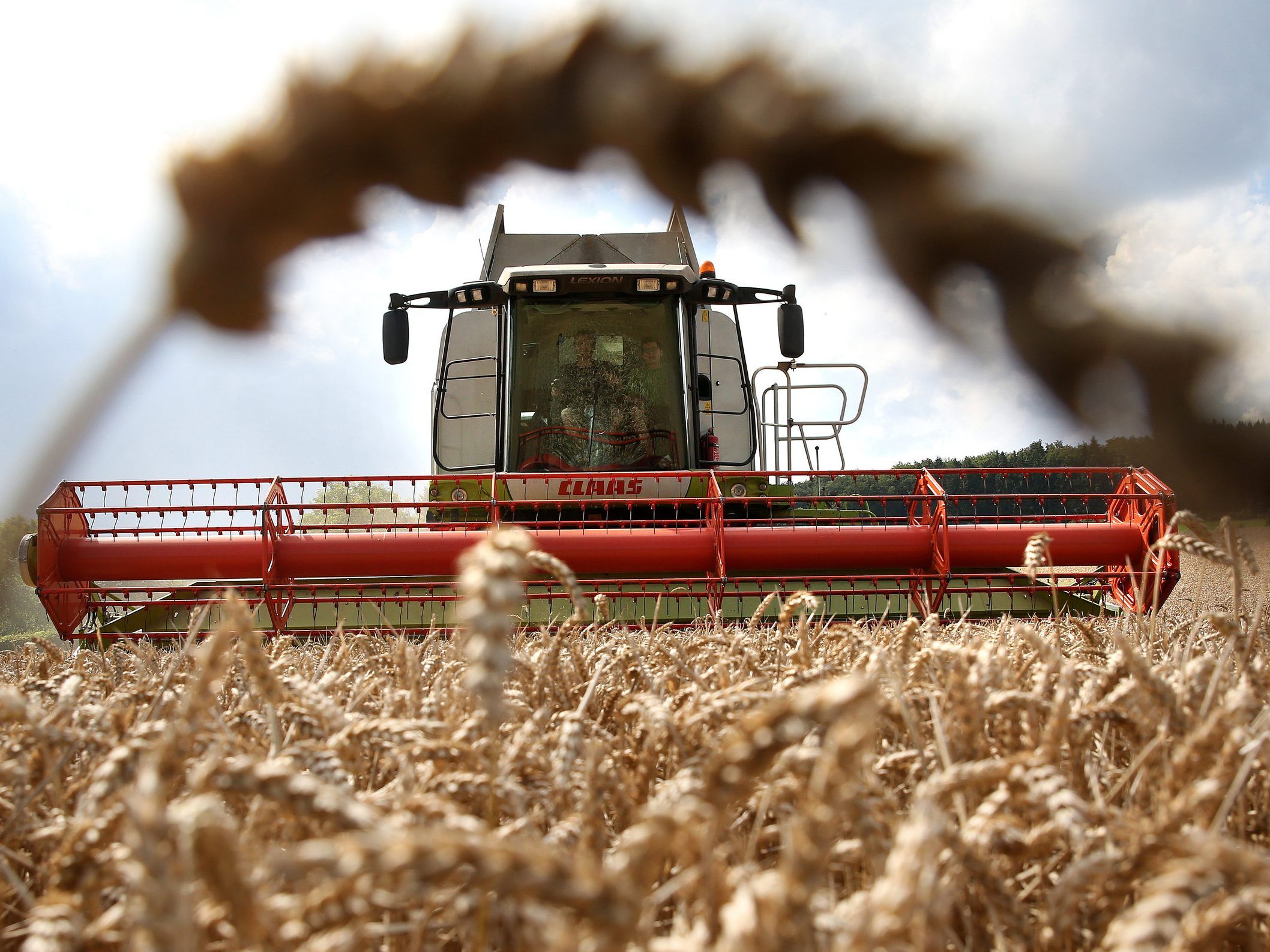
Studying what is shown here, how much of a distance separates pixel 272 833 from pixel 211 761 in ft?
1.02

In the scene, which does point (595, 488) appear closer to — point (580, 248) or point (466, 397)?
point (466, 397)

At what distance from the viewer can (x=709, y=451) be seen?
241 inches

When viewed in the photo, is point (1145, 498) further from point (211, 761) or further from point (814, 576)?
point (211, 761)

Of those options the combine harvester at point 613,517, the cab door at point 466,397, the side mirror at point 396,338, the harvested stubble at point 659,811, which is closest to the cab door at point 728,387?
the combine harvester at point 613,517

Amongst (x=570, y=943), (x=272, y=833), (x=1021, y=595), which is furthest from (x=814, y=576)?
(x=570, y=943)

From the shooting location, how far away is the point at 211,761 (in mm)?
538

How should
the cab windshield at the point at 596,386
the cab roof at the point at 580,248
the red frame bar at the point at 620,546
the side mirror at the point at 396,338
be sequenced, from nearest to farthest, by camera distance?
the red frame bar at the point at 620,546, the side mirror at the point at 396,338, the cab windshield at the point at 596,386, the cab roof at the point at 580,248

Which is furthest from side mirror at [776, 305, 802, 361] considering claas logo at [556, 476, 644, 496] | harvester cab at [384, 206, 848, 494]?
claas logo at [556, 476, 644, 496]

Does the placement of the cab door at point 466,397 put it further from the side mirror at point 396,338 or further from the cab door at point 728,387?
the cab door at point 728,387

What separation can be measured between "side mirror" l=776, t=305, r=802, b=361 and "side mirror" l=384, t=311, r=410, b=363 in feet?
8.20

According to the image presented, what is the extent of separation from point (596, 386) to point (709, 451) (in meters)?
0.91

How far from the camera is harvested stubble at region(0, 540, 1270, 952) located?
40cm

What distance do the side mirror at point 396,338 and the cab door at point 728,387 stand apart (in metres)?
2.08

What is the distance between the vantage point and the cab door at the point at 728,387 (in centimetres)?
657
